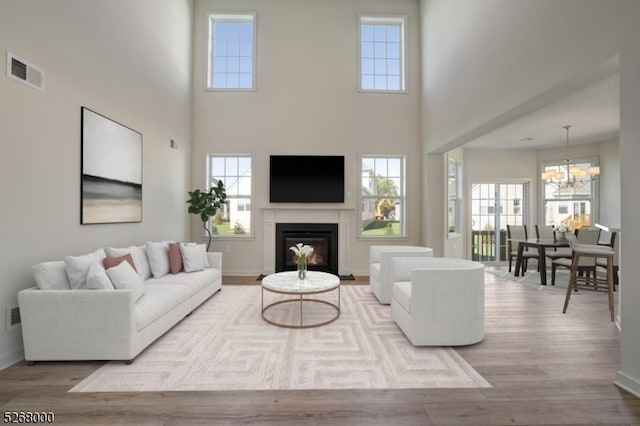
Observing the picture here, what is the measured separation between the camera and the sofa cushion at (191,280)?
143 inches

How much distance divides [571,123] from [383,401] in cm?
592

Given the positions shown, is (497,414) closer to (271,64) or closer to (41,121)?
(41,121)

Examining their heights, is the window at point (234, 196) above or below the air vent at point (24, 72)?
below

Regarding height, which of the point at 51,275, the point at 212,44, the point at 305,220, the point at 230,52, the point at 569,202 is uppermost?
the point at 212,44

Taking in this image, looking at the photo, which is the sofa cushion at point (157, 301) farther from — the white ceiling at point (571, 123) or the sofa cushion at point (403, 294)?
the white ceiling at point (571, 123)

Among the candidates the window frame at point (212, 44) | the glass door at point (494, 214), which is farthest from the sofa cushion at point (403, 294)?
the glass door at point (494, 214)

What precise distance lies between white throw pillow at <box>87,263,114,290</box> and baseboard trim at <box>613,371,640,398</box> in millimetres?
3970

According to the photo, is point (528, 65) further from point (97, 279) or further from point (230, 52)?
point (230, 52)

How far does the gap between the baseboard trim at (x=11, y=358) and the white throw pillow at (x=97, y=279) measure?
0.79 m

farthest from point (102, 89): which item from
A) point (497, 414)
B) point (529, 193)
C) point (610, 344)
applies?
point (529, 193)

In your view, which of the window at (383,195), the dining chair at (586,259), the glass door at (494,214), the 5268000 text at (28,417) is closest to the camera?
the 5268000 text at (28,417)

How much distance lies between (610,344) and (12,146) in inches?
219

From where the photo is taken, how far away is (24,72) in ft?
8.74

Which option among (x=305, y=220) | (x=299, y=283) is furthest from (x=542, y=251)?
(x=299, y=283)
